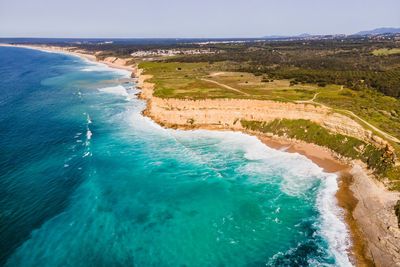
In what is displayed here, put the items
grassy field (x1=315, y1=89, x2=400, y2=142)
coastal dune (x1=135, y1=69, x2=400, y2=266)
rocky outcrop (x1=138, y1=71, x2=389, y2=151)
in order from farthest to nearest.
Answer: rocky outcrop (x1=138, y1=71, x2=389, y2=151)
grassy field (x1=315, y1=89, x2=400, y2=142)
coastal dune (x1=135, y1=69, x2=400, y2=266)

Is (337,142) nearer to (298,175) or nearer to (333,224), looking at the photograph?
(298,175)

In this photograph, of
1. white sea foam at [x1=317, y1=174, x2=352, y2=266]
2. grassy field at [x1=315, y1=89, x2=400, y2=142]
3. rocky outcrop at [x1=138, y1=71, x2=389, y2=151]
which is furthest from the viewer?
rocky outcrop at [x1=138, y1=71, x2=389, y2=151]

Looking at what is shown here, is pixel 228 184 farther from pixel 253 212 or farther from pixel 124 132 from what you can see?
pixel 124 132

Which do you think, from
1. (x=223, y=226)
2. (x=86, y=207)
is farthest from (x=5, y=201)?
(x=223, y=226)

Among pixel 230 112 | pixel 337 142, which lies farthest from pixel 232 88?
pixel 337 142

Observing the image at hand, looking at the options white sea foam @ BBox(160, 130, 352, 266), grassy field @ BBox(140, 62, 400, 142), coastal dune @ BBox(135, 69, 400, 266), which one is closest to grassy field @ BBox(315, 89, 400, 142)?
grassy field @ BBox(140, 62, 400, 142)

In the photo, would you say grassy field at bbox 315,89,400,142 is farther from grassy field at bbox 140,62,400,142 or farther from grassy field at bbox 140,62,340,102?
grassy field at bbox 140,62,340,102

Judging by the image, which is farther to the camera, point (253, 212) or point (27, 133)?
point (27, 133)

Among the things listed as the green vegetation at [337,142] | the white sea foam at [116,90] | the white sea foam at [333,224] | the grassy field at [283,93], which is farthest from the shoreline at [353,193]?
the white sea foam at [116,90]
